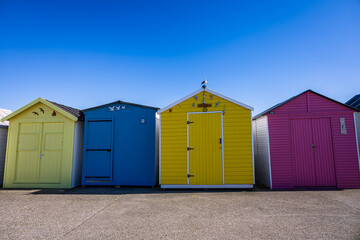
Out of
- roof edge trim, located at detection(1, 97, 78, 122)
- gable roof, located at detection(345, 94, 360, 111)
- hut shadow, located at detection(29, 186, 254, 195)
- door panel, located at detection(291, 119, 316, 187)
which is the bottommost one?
hut shadow, located at detection(29, 186, 254, 195)

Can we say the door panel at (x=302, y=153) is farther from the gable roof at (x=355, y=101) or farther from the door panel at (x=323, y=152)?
the gable roof at (x=355, y=101)

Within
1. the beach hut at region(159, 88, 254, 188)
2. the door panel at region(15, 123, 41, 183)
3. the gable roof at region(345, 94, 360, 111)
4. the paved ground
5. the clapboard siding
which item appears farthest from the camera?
the gable roof at region(345, 94, 360, 111)

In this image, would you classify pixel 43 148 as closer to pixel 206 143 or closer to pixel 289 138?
pixel 206 143

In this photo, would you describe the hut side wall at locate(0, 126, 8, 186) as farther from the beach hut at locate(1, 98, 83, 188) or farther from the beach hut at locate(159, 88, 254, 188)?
the beach hut at locate(159, 88, 254, 188)

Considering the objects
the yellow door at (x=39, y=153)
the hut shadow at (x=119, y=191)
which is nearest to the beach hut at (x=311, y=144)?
the hut shadow at (x=119, y=191)

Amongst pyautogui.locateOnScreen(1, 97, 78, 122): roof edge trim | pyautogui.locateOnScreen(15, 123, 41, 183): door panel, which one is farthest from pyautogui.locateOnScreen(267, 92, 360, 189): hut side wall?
pyautogui.locateOnScreen(15, 123, 41, 183): door panel

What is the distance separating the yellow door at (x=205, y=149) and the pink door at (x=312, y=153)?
2.78m

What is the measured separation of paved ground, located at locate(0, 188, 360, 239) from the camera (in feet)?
11.8

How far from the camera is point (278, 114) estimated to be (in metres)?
7.53

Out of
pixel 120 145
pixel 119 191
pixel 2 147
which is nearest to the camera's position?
pixel 119 191

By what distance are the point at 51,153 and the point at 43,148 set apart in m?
0.39

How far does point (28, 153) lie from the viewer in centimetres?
804

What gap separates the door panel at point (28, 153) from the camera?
793 cm

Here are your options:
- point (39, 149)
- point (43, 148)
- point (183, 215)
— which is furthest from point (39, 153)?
point (183, 215)
